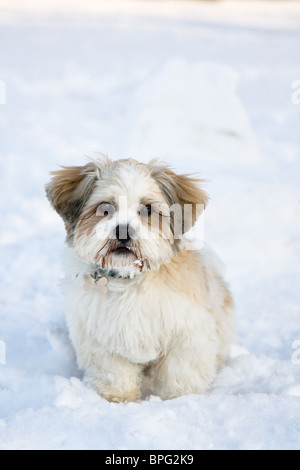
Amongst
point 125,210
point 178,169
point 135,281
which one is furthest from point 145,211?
point 178,169

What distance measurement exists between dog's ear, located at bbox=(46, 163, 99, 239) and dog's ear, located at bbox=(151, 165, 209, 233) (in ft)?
1.05

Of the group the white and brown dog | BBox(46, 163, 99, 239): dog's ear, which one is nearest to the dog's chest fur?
the white and brown dog

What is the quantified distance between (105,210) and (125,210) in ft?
0.36

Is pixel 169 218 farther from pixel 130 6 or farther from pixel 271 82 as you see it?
pixel 130 6

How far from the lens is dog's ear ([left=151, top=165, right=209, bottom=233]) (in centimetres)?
269

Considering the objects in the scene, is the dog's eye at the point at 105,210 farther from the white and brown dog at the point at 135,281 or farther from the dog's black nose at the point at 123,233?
the dog's black nose at the point at 123,233

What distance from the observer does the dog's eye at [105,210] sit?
2.56 meters

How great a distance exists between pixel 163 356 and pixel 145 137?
160 inches

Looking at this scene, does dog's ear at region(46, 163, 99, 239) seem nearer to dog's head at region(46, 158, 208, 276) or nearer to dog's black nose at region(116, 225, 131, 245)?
dog's head at region(46, 158, 208, 276)

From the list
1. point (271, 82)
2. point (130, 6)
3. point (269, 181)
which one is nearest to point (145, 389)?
point (269, 181)

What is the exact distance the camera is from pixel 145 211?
2.57m

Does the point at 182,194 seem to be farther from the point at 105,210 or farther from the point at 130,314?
the point at 130,314

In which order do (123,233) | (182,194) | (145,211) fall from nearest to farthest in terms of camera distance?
1. (123,233)
2. (145,211)
3. (182,194)

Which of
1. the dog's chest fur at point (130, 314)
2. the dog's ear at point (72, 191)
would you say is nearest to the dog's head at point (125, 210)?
the dog's ear at point (72, 191)
